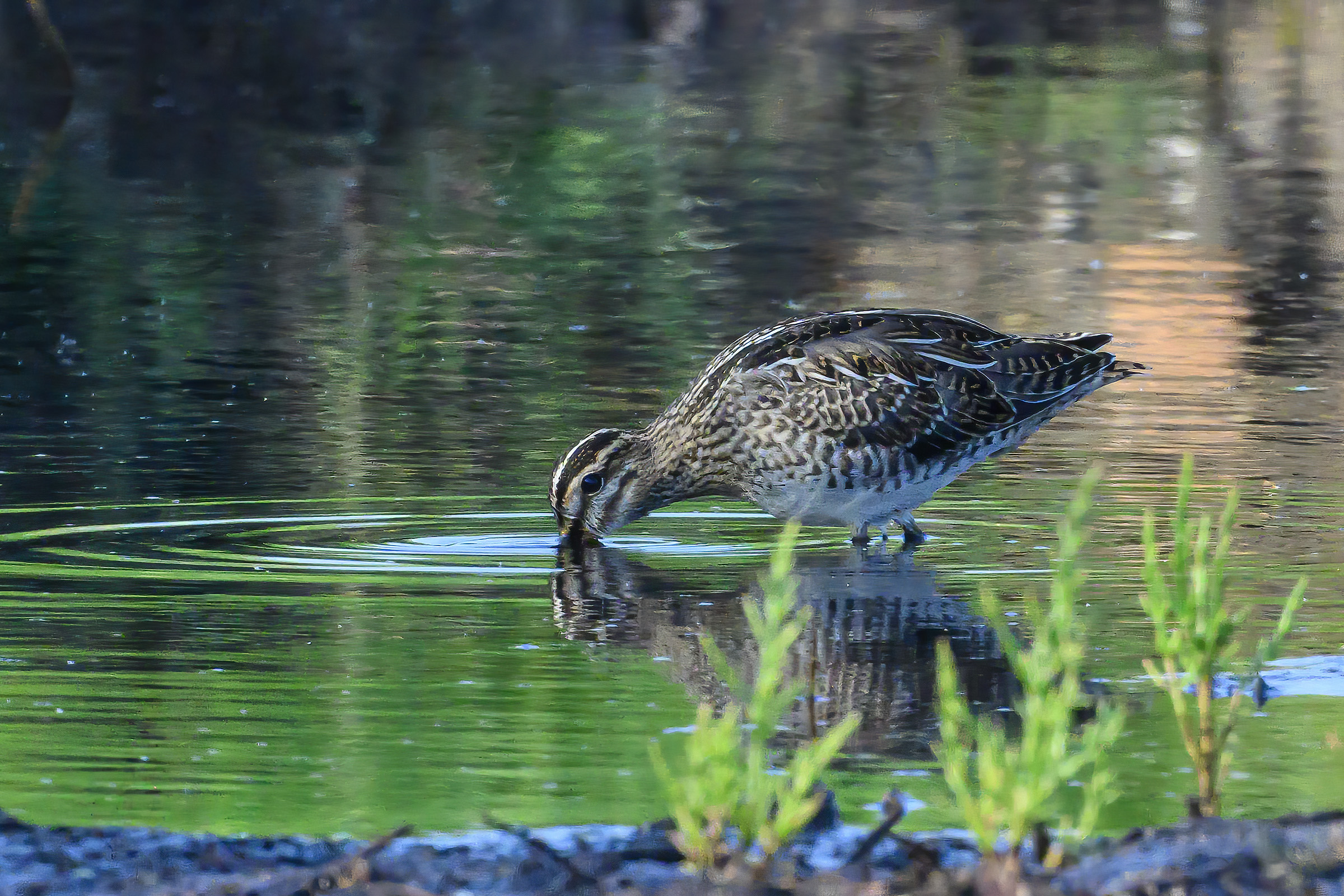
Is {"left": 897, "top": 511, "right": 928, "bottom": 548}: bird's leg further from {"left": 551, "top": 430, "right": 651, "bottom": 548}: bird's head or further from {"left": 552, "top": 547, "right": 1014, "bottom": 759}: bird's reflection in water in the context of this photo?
{"left": 551, "top": 430, "right": 651, "bottom": 548}: bird's head

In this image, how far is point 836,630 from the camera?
8492mm

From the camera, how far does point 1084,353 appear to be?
10.9 metres

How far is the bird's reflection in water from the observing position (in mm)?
7203

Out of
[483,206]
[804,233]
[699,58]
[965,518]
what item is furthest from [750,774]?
[699,58]

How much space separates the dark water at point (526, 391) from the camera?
275 inches

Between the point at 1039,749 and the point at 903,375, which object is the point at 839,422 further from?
the point at 1039,749

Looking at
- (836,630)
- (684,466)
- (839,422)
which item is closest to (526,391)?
(684,466)

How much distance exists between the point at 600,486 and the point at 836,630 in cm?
239

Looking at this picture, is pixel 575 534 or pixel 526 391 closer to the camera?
pixel 575 534

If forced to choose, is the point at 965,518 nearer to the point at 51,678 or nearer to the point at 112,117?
the point at 51,678

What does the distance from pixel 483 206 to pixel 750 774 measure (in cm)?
1935

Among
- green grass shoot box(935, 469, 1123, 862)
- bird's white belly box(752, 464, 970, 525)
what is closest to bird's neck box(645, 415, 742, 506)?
bird's white belly box(752, 464, 970, 525)

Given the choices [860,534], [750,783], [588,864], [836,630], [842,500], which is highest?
[750,783]

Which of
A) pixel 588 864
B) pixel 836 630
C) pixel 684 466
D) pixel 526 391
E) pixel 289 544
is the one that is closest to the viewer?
pixel 588 864
